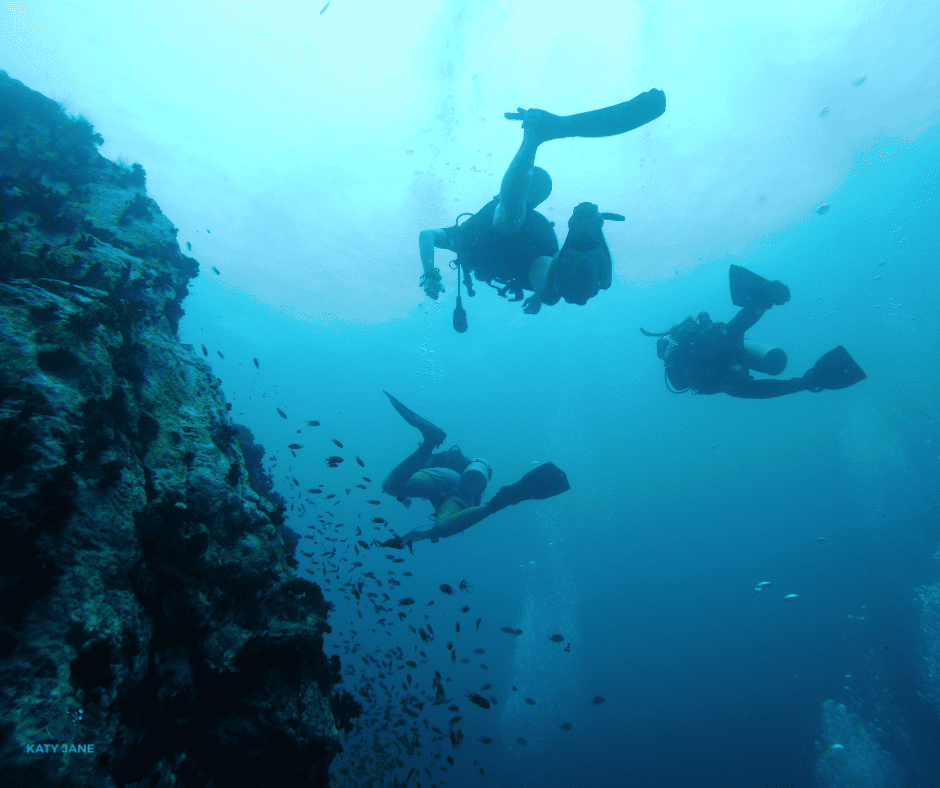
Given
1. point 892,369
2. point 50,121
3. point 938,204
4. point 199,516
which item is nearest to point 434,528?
point 199,516

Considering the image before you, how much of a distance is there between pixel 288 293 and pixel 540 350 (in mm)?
23342

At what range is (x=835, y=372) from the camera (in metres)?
6.50

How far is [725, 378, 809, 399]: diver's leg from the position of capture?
667cm

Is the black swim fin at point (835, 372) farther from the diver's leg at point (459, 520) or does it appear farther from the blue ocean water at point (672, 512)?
the blue ocean water at point (672, 512)

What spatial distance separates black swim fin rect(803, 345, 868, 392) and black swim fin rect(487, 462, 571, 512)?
4.51 metres

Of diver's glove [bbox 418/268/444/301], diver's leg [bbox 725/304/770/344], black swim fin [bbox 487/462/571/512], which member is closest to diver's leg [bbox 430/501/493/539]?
black swim fin [bbox 487/462/571/512]

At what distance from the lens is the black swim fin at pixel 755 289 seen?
6.35 metres

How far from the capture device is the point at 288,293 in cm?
2855

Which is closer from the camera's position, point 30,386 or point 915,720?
point 30,386

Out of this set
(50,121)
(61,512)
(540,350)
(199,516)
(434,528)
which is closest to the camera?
(61,512)

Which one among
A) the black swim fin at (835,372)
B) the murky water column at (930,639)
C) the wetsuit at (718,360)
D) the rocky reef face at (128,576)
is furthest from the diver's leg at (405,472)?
the murky water column at (930,639)

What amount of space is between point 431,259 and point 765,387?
6.40 metres

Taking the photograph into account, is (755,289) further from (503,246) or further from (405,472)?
(405,472)

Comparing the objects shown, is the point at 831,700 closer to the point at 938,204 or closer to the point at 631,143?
the point at 938,204
